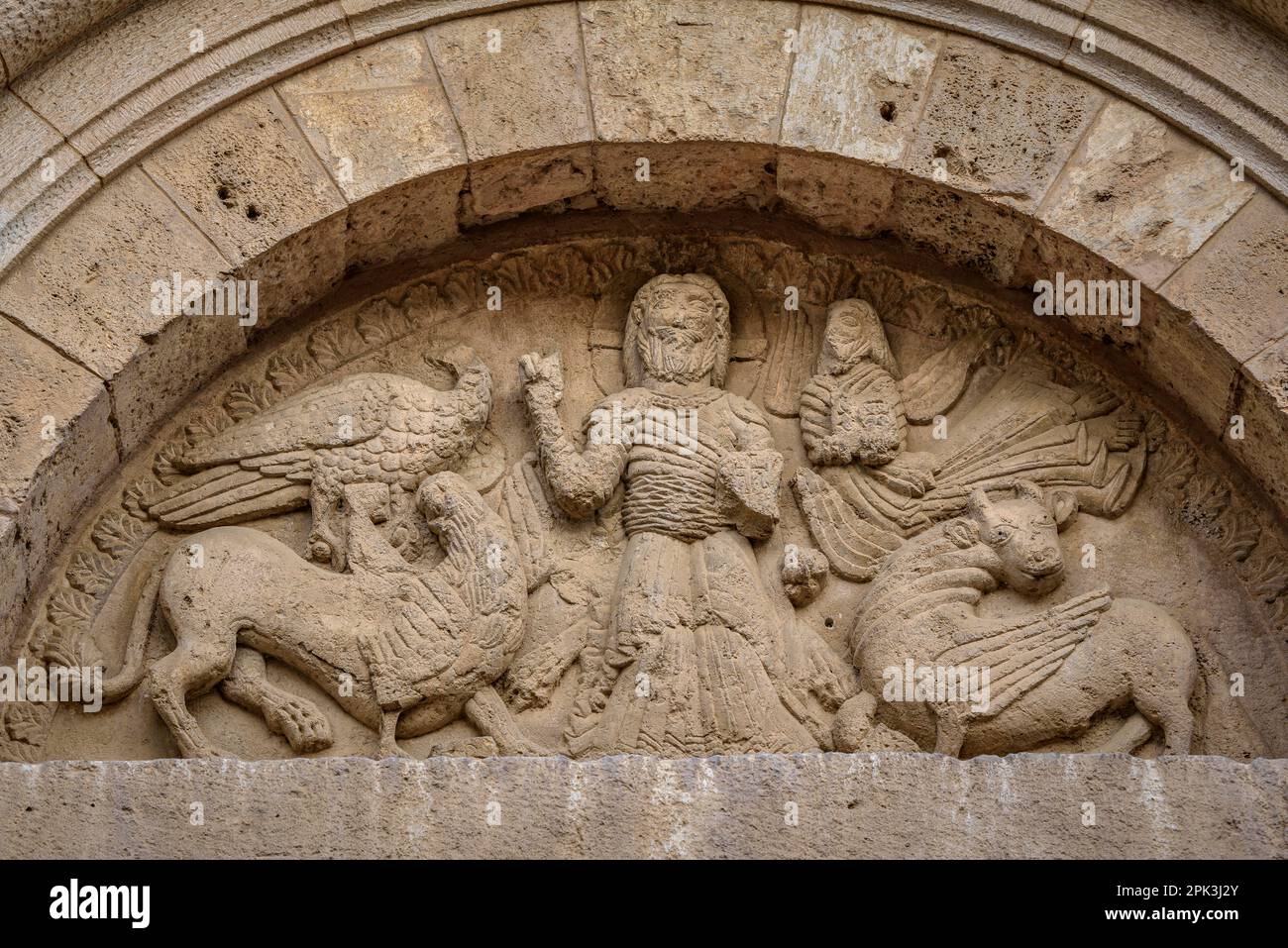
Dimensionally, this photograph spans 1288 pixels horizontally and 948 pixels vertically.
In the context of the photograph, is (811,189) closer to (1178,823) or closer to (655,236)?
(655,236)

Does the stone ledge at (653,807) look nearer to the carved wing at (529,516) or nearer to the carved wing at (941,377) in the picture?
the carved wing at (529,516)

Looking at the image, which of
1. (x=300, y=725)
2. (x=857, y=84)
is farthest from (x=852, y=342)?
(x=300, y=725)

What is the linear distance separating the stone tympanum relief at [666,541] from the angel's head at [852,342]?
10 millimetres

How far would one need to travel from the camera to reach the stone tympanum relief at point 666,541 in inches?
218

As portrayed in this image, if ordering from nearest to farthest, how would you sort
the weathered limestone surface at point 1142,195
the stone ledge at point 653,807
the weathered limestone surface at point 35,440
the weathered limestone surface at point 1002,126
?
the stone ledge at point 653,807 < the weathered limestone surface at point 35,440 < the weathered limestone surface at point 1142,195 < the weathered limestone surface at point 1002,126

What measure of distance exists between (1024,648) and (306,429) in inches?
87.5

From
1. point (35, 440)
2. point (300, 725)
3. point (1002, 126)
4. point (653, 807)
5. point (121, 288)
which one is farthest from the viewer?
point (1002, 126)

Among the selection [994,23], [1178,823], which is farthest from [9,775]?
[994,23]

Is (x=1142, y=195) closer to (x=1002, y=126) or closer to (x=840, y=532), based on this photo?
(x=1002, y=126)

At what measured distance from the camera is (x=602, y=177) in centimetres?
608

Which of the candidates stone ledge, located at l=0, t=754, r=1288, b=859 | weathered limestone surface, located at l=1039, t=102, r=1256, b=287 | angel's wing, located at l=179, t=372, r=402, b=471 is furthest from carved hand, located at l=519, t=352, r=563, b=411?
weathered limestone surface, located at l=1039, t=102, r=1256, b=287

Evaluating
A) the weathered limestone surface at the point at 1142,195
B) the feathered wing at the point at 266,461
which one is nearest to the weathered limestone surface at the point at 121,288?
the feathered wing at the point at 266,461

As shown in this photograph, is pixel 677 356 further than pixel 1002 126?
Yes
